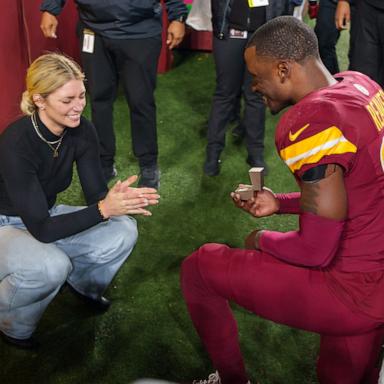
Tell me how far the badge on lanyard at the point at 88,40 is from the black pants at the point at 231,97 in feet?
2.16

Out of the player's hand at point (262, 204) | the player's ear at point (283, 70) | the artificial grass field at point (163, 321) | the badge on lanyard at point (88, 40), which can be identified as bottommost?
the artificial grass field at point (163, 321)

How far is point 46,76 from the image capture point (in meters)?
2.34

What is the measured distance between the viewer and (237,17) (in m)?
3.24

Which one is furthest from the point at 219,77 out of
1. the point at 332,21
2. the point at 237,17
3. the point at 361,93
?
the point at 361,93

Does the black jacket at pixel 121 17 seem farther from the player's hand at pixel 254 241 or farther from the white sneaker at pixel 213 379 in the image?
the white sneaker at pixel 213 379

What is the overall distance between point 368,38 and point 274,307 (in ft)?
6.74

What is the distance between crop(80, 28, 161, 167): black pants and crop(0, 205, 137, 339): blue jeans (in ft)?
2.97

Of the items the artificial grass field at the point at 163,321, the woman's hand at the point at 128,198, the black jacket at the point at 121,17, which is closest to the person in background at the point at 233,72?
the artificial grass field at the point at 163,321

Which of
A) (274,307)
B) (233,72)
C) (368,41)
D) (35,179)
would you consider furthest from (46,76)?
(368,41)

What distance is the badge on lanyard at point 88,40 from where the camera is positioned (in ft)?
10.5

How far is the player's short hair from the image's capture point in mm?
1814

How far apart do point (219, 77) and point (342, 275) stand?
1.90 m

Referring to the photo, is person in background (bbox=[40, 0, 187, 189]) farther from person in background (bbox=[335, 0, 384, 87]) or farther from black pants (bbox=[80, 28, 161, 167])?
person in background (bbox=[335, 0, 384, 87])

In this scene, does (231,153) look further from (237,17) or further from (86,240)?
(86,240)
